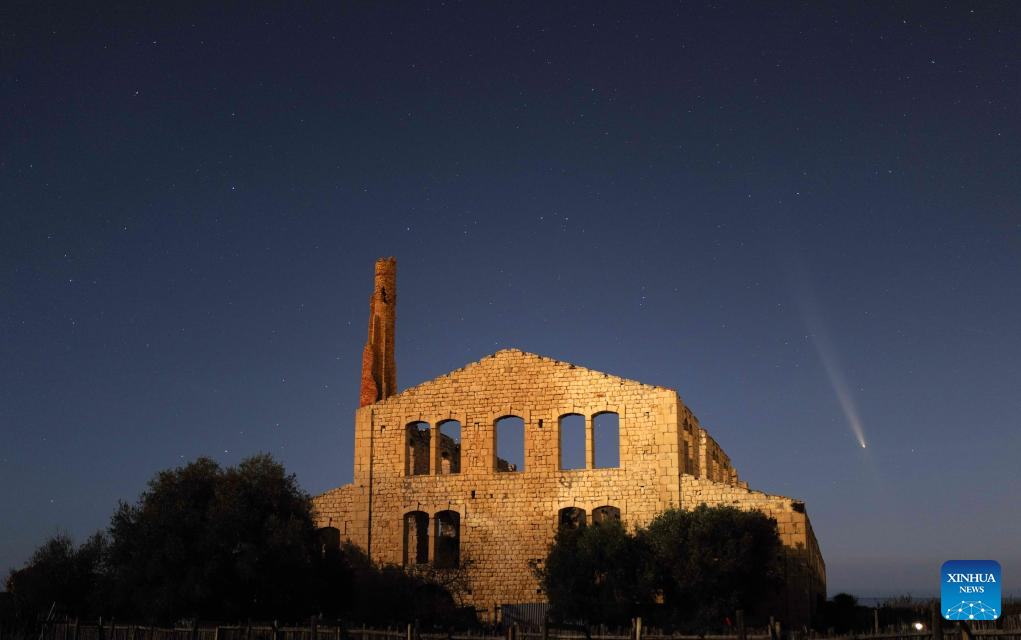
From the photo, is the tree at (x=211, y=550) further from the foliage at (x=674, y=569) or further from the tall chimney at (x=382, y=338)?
the tall chimney at (x=382, y=338)

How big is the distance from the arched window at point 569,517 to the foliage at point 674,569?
7.90 feet

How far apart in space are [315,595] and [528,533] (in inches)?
265

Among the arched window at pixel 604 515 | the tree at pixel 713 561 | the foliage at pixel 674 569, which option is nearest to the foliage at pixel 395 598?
the foliage at pixel 674 569

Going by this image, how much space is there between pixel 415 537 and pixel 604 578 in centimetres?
858

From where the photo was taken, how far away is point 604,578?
2712 cm

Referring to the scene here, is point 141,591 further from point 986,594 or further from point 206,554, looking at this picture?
point 986,594

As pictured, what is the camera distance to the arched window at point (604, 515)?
28461 millimetres

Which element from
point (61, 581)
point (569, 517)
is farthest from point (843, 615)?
point (61, 581)

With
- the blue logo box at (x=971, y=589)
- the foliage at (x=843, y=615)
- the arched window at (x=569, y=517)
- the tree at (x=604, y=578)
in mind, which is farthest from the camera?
the foliage at (x=843, y=615)

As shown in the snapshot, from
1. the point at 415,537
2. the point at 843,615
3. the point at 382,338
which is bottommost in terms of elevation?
the point at 843,615

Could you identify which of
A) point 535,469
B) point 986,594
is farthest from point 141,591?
point 986,594

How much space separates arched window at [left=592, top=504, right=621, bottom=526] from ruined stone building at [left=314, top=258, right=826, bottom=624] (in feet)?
0.71

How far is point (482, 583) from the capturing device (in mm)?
31109

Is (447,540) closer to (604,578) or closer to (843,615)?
(604,578)
